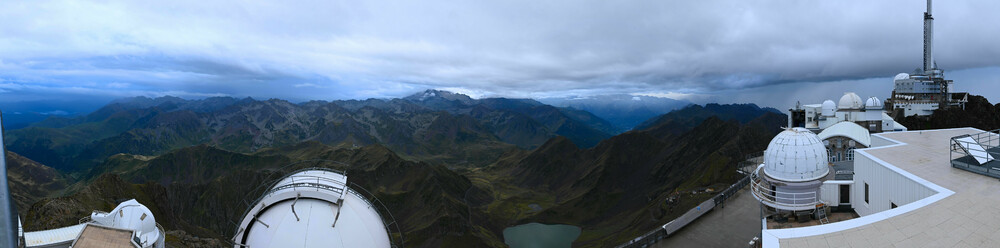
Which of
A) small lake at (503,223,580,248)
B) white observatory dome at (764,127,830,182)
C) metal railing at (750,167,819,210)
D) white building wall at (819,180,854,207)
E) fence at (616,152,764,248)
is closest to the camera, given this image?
white observatory dome at (764,127,830,182)

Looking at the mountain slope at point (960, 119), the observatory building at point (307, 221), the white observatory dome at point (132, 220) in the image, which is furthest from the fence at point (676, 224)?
the mountain slope at point (960, 119)

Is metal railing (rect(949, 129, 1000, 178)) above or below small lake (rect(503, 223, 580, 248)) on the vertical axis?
above

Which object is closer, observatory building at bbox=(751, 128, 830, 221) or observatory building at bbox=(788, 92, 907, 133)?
observatory building at bbox=(751, 128, 830, 221)

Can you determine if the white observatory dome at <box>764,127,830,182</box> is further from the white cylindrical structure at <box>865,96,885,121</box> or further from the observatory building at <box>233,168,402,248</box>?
the white cylindrical structure at <box>865,96,885,121</box>

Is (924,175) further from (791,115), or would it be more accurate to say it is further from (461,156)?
(461,156)

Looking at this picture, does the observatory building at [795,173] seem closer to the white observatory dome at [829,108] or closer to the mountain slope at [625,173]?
the mountain slope at [625,173]

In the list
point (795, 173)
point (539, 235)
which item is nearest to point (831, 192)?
point (795, 173)

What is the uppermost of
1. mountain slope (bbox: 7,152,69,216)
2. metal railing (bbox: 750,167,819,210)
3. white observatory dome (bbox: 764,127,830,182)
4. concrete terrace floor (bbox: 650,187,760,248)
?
white observatory dome (bbox: 764,127,830,182)

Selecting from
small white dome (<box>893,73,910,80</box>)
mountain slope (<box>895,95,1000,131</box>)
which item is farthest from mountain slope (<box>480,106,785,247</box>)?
small white dome (<box>893,73,910,80</box>)
